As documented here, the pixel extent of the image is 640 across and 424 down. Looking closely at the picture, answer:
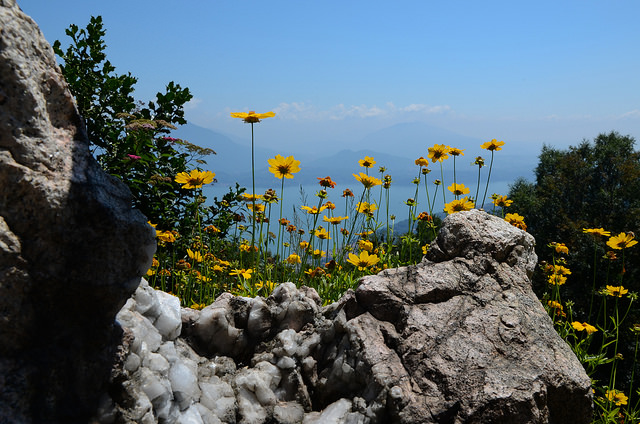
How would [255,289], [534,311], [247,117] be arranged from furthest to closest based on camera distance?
[255,289] → [247,117] → [534,311]

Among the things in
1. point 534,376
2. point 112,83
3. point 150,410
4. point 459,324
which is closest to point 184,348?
point 150,410

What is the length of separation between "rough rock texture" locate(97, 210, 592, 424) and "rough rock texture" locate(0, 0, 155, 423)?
0.22 m

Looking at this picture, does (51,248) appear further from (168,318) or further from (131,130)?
(131,130)

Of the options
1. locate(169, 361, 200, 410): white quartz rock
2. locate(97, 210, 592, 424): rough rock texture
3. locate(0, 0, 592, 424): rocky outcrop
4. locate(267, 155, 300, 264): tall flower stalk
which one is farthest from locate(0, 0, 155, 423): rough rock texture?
locate(267, 155, 300, 264): tall flower stalk

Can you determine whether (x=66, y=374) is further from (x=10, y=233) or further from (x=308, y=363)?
(x=308, y=363)

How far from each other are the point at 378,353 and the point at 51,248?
5.35 ft

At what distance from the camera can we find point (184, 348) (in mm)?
2760

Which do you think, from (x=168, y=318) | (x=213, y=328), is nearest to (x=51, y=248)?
(x=168, y=318)

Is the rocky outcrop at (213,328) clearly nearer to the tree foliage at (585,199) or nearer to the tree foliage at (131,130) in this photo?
the tree foliage at (131,130)

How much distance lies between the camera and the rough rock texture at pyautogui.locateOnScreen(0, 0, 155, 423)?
1.82 metres

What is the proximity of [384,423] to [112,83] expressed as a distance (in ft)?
15.8

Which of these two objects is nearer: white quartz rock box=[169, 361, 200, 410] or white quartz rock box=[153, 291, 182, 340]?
white quartz rock box=[169, 361, 200, 410]

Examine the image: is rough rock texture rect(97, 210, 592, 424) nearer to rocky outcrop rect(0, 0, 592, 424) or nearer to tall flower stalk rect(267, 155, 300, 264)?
rocky outcrop rect(0, 0, 592, 424)

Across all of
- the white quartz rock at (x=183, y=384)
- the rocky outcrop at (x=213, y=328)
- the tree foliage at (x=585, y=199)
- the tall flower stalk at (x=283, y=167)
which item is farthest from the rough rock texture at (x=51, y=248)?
the tree foliage at (x=585, y=199)
